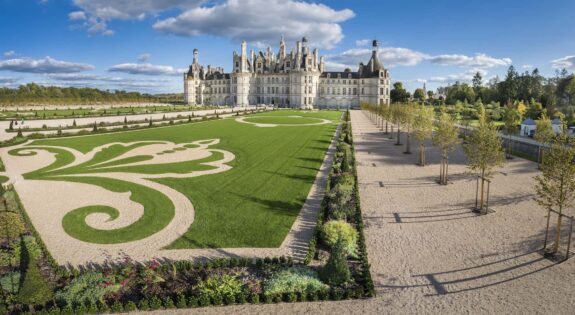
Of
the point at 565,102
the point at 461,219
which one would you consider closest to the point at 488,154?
the point at 461,219

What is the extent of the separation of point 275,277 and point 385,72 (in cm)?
11672

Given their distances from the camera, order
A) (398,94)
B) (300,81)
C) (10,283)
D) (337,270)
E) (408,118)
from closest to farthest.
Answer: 1. (10,283)
2. (337,270)
3. (408,118)
4. (300,81)
5. (398,94)

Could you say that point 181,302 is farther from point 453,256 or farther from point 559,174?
point 559,174

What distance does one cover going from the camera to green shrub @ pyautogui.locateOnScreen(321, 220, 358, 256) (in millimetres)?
13288

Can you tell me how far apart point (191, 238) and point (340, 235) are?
5665 mm

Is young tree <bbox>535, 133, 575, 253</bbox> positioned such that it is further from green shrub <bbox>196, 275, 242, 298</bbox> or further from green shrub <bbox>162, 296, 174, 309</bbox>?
green shrub <bbox>162, 296, 174, 309</bbox>

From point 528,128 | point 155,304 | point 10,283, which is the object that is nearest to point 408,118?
point 528,128

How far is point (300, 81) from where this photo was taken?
118438 millimetres

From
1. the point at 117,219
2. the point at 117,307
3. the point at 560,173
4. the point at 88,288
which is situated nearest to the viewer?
the point at 117,307

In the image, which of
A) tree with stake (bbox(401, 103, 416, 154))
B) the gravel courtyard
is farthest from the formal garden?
tree with stake (bbox(401, 103, 416, 154))

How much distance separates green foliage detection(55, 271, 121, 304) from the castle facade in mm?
110205

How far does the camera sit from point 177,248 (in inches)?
534

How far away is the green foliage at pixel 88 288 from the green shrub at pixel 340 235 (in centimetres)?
707

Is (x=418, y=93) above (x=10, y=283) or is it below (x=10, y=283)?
above
